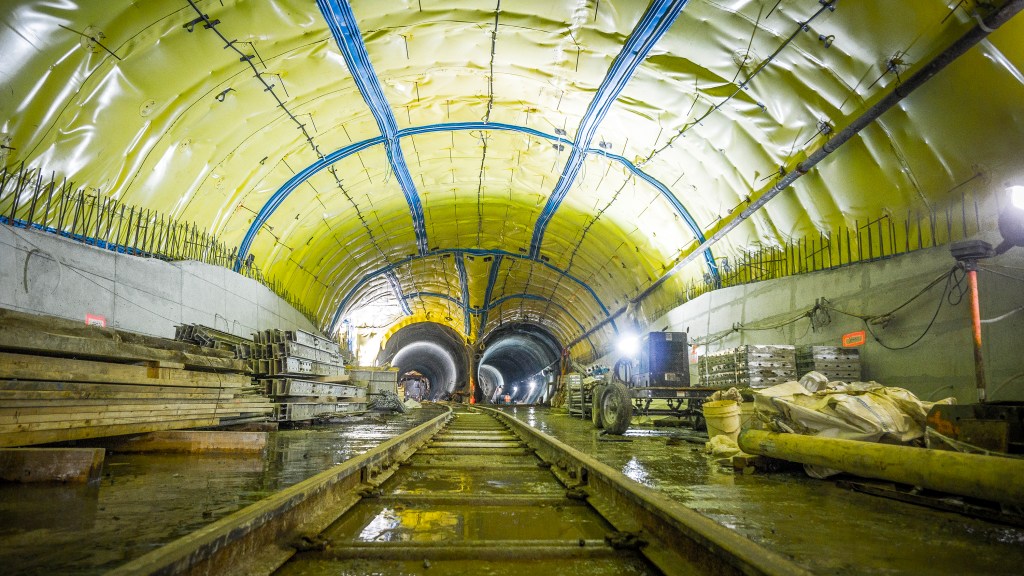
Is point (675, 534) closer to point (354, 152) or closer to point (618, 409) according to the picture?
point (618, 409)

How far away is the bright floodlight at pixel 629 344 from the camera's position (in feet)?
49.8

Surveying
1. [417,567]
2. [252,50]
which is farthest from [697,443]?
[252,50]

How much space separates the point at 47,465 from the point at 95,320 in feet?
11.1

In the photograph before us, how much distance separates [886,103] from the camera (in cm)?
610

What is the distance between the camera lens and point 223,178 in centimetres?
858

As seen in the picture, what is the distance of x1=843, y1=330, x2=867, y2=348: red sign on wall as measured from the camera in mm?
7707

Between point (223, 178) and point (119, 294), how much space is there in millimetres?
2650

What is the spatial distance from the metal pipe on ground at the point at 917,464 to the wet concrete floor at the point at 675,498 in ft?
0.65

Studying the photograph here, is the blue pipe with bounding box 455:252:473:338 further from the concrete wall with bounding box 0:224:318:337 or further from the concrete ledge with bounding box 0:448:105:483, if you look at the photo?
the concrete ledge with bounding box 0:448:105:483

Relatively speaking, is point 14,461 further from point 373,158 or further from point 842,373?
point 842,373

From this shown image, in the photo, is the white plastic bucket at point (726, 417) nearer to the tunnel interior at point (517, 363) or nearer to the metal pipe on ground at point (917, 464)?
the metal pipe on ground at point (917, 464)

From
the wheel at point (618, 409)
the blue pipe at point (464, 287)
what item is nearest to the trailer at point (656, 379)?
the wheel at point (618, 409)

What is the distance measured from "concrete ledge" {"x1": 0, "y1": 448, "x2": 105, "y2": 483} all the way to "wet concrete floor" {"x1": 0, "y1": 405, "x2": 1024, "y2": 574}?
0.32 feet

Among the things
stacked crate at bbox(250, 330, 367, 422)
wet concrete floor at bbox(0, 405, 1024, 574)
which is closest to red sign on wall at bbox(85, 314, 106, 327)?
wet concrete floor at bbox(0, 405, 1024, 574)
